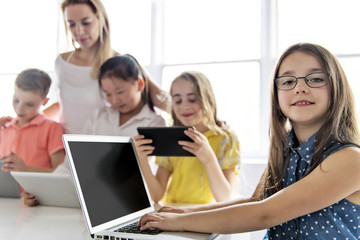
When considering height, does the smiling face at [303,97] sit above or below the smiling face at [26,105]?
above

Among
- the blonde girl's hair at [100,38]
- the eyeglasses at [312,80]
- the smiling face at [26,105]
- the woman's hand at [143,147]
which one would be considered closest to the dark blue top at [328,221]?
the eyeglasses at [312,80]

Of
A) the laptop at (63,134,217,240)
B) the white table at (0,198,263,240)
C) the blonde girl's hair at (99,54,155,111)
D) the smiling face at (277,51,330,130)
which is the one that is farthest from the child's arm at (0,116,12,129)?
the smiling face at (277,51,330,130)

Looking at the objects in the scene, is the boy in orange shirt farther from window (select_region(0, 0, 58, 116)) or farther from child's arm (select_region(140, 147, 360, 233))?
child's arm (select_region(140, 147, 360, 233))

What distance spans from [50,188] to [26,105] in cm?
91

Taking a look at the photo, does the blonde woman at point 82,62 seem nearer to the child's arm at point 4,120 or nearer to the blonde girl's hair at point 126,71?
the blonde girl's hair at point 126,71

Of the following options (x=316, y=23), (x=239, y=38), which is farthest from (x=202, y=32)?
(x=316, y=23)

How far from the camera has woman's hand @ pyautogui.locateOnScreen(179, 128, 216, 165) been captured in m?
1.48

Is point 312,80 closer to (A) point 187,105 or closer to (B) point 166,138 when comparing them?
(B) point 166,138

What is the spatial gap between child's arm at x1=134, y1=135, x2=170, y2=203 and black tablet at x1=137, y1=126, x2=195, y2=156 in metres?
0.02

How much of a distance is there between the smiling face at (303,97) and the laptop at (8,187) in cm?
122

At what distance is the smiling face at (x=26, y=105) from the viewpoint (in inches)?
87.2

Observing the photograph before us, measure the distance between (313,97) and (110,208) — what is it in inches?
23.7

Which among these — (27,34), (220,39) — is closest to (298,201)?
(220,39)

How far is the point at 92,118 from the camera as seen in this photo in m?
2.17
